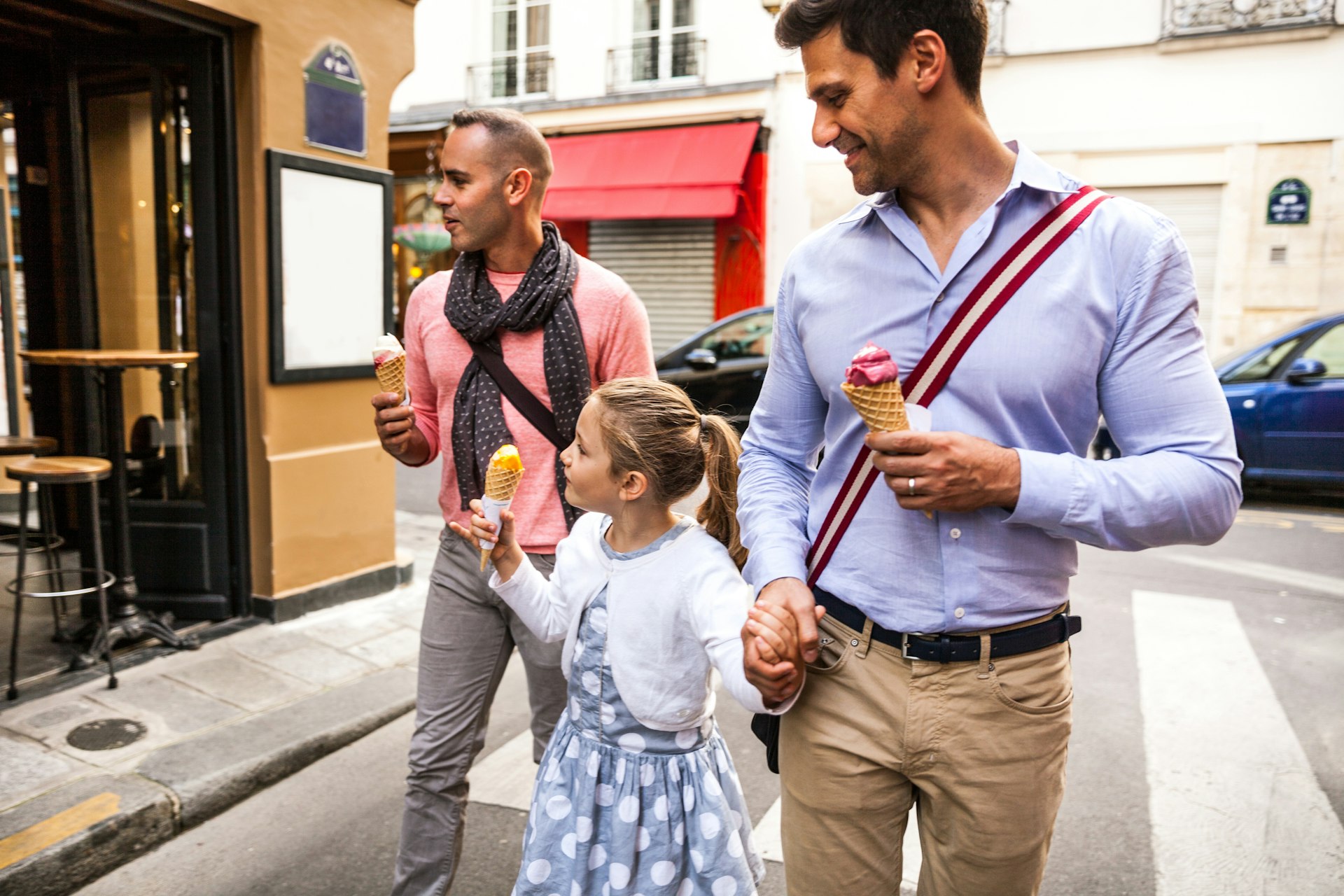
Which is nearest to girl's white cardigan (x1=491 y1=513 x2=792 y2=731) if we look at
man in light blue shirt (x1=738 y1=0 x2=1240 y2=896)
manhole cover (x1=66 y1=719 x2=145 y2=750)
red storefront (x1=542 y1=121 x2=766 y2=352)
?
man in light blue shirt (x1=738 y1=0 x2=1240 y2=896)

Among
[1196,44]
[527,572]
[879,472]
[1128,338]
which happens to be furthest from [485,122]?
[1196,44]

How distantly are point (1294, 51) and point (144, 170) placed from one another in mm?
15461

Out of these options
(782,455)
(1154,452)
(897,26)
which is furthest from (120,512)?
(1154,452)

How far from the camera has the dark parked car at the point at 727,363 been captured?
11.0 meters

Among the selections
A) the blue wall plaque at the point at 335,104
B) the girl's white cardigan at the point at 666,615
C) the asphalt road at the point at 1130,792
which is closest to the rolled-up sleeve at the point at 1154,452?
the girl's white cardigan at the point at 666,615

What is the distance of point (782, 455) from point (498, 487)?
2.02 feet

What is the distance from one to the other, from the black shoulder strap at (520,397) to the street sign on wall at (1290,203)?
1545 centimetres

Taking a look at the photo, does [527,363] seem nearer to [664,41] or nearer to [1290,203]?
[1290,203]

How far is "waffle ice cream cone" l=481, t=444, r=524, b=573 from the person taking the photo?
7.02ft

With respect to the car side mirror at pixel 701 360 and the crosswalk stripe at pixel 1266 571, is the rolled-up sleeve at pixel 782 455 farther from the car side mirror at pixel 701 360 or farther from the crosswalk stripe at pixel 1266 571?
the car side mirror at pixel 701 360

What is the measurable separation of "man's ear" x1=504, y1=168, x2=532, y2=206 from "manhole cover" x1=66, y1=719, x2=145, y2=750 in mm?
2655

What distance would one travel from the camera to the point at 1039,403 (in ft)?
5.26

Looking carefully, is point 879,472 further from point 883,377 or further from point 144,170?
point 144,170

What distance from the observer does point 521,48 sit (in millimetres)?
19266
